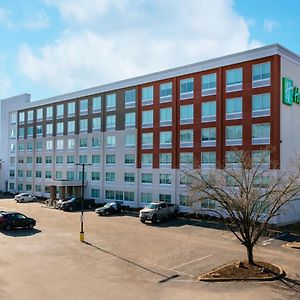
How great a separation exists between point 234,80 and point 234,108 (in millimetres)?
3012

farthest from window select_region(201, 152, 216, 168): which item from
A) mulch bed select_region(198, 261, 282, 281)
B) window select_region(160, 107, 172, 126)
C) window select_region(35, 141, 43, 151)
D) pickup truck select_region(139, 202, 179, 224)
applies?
window select_region(35, 141, 43, 151)

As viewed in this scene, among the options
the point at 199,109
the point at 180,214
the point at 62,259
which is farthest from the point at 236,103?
the point at 62,259

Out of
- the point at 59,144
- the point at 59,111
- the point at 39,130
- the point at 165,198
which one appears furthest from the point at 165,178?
the point at 39,130

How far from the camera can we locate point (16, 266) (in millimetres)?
22484

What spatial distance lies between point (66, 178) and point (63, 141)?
20.4 ft

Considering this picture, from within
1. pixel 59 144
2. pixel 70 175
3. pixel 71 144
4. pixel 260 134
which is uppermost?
pixel 59 144

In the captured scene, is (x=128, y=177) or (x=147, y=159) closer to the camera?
(x=147, y=159)

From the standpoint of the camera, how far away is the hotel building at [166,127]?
39.7 m

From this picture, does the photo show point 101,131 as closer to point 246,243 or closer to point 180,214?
point 180,214

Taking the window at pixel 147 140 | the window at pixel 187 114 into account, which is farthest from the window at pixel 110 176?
the window at pixel 187 114

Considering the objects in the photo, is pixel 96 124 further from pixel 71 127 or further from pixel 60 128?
pixel 60 128

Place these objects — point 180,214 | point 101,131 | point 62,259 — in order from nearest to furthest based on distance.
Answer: point 62,259 → point 180,214 → point 101,131

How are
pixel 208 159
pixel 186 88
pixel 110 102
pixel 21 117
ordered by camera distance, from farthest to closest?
1. pixel 21 117
2. pixel 110 102
3. pixel 186 88
4. pixel 208 159

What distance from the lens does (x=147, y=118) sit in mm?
51594
